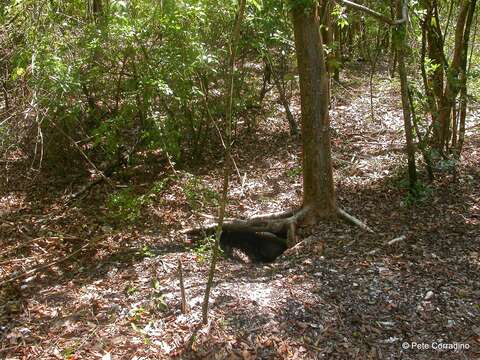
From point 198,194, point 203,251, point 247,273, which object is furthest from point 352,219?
point 198,194

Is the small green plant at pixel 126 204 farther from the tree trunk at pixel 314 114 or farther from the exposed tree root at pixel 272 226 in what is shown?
the tree trunk at pixel 314 114

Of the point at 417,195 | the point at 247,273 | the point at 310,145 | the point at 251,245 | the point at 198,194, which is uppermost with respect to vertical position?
the point at 310,145

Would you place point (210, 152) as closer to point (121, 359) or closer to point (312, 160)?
point (312, 160)

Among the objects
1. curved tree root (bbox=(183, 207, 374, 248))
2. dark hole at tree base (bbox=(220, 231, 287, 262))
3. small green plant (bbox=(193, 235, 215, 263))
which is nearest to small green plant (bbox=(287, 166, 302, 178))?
curved tree root (bbox=(183, 207, 374, 248))

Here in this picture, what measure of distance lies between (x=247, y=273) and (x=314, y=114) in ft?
6.35

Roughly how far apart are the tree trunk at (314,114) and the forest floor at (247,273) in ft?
1.13

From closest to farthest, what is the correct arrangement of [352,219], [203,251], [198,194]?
[203,251]
[352,219]
[198,194]

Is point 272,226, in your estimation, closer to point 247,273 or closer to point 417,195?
point 247,273

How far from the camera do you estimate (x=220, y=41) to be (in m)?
7.10

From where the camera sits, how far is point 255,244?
6184 mm

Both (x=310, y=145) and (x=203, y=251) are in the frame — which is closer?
(x=203, y=251)

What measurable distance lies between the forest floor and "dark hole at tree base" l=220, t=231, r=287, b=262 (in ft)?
0.75

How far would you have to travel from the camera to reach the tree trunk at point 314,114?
511 centimetres

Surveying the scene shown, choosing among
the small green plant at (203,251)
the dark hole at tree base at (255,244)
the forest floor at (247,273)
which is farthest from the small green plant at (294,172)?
the small green plant at (203,251)
